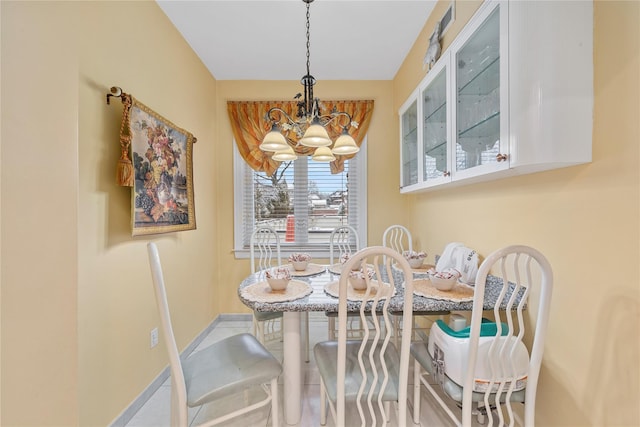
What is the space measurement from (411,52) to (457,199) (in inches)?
57.3

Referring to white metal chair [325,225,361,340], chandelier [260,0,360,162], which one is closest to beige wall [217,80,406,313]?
white metal chair [325,225,361,340]

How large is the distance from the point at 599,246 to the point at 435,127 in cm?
118

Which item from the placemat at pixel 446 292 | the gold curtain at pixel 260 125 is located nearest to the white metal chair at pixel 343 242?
the gold curtain at pixel 260 125

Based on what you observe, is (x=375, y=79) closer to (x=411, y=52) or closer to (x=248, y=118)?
(x=411, y=52)

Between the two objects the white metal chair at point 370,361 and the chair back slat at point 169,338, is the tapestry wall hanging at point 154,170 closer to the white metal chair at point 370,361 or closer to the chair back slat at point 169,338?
the chair back slat at point 169,338

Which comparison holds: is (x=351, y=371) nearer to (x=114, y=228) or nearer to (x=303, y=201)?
(x=114, y=228)

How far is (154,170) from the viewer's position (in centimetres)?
170

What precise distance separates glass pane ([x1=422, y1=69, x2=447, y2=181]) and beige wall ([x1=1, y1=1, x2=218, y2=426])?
1.90 meters

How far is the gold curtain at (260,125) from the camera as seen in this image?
295cm

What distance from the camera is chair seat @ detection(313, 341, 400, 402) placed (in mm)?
1175

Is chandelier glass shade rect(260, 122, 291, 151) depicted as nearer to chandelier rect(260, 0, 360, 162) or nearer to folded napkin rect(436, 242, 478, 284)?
chandelier rect(260, 0, 360, 162)

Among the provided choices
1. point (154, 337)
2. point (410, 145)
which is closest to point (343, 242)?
point (410, 145)

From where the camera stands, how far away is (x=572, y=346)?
1.10m

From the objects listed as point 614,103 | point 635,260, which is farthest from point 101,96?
point 635,260
